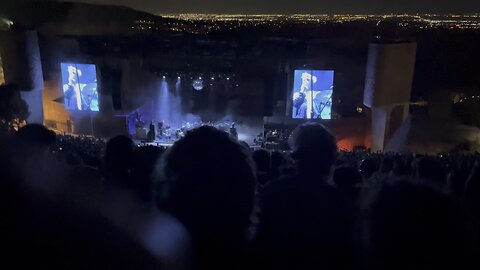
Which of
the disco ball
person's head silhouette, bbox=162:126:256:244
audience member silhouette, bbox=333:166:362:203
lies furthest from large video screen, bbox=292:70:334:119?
person's head silhouette, bbox=162:126:256:244

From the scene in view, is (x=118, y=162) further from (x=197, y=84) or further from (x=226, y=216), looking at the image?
(x=197, y=84)

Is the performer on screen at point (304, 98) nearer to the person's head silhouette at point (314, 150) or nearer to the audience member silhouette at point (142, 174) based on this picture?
the audience member silhouette at point (142, 174)

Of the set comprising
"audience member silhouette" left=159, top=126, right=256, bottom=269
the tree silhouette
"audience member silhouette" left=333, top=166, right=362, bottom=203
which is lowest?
the tree silhouette

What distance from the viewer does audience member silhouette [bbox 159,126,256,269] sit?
1.87 m

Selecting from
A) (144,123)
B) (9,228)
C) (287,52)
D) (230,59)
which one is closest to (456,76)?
(287,52)

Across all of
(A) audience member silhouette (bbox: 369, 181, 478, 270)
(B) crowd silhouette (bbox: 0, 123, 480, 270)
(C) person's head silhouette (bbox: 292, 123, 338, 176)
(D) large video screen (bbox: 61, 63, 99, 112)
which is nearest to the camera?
(B) crowd silhouette (bbox: 0, 123, 480, 270)

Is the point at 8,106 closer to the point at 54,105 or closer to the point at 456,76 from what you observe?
the point at 54,105

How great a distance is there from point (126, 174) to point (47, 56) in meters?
14.6

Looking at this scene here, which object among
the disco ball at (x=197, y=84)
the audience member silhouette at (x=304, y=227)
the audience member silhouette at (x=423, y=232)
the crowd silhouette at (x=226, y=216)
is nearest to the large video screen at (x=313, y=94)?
the disco ball at (x=197, y=84)

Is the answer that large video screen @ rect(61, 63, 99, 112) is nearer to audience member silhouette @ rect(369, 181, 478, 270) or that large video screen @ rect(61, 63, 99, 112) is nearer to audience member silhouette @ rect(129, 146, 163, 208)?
audience member silhouette @ rect(129, 146, 163, 208)

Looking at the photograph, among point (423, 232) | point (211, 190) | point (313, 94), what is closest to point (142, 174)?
point (211, 190)

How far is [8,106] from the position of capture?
1255cm

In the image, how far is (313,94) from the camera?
1393 cm

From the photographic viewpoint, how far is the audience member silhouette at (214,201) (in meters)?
1.87
